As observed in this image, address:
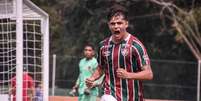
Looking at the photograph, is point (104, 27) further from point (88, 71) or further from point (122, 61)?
point (122, 61)

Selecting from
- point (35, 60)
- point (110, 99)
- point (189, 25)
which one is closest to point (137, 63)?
point (110, 99)

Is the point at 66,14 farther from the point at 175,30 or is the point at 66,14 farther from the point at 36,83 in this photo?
the point at 36,83

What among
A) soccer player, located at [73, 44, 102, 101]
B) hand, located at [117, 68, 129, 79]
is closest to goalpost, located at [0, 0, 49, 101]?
soccer player, located at [73, 44, 102, 101]

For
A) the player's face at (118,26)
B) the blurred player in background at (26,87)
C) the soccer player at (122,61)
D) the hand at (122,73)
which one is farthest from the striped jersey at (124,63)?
the blurred player in background at (26,87)

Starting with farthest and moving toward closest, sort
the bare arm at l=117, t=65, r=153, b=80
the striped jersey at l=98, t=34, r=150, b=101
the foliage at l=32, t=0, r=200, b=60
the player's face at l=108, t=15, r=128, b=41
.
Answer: the foliage at l=32, t=0, r=200, b=60 → the striped jersey at l=98, t=34, r=150, b=101 → the player's face at l=108, t=15, r=128, b=41 → the bare arm at l=117, t=65, r=153, b=80

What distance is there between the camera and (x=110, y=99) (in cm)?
783

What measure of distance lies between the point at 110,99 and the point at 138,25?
30.0 meters

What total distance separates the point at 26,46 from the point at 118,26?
175 inches

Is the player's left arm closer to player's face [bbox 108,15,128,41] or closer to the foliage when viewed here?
player's face [bbox 108,15,128,41]

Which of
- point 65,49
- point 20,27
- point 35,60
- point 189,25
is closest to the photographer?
point 20,27

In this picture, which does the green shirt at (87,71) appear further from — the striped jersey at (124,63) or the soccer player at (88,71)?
the striped jersey at (124,63)

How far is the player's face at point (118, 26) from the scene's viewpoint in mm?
7656

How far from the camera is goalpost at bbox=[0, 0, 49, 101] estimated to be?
38.0 ft

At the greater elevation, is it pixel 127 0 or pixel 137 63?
pixel 127 0
